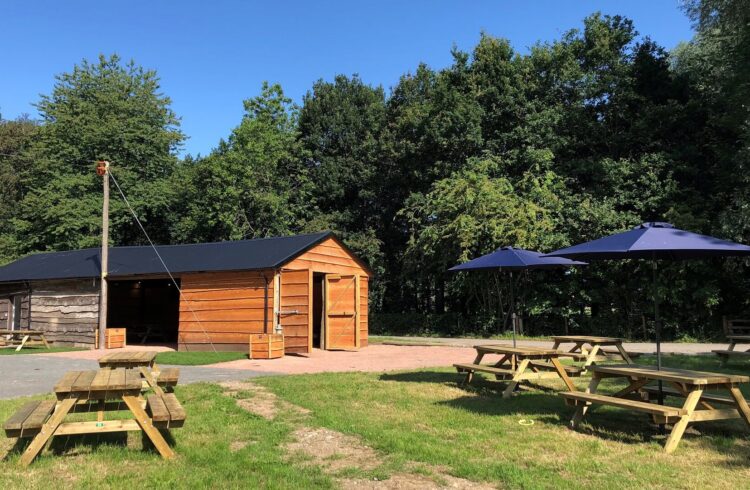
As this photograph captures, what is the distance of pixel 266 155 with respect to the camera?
106ft

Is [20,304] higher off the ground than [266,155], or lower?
lower

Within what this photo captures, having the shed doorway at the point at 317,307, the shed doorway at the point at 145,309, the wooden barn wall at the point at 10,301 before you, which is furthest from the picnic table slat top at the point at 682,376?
the wooden barn wall at the point at 10,301

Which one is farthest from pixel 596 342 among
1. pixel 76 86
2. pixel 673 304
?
pixel 76 86

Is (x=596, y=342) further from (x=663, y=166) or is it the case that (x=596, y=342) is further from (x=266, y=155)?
(x=266, y=155)

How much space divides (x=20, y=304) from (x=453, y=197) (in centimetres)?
1697

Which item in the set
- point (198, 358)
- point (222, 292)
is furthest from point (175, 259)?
point (198, 358)

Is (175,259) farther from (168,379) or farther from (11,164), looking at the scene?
(11,164)

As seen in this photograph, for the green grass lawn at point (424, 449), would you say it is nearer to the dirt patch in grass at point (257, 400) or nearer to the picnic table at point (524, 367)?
the dirt patch in grass at point (257, 400)

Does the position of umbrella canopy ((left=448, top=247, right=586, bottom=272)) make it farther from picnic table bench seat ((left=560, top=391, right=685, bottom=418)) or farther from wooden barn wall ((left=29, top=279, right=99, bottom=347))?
wooden barn wall ((left=29, top=279, right=99, bottom=347))

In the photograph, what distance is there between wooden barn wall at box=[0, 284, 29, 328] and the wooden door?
10.9 m

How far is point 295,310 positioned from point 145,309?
10569mm

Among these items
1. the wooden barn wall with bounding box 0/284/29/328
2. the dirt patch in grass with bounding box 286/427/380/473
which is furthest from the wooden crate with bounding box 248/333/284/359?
the wooden barn wall with bounding box 0/284/29/328

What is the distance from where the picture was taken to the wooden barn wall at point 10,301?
63.7ft

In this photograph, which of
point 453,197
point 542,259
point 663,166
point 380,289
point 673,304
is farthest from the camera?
point 380,289
